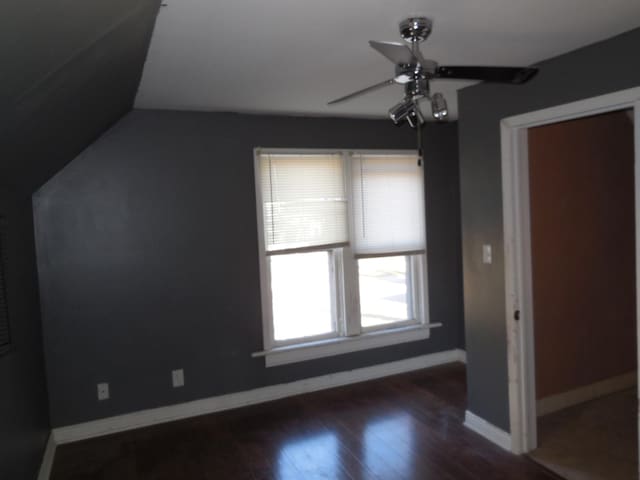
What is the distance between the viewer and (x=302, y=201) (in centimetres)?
399

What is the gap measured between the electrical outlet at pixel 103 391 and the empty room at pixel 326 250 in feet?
0.11

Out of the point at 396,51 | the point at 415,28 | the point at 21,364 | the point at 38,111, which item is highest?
the point at 415,28

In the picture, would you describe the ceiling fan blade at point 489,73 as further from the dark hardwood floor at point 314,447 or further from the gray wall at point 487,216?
the dark hardwood floor at point 314,447

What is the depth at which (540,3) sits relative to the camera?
1863mm

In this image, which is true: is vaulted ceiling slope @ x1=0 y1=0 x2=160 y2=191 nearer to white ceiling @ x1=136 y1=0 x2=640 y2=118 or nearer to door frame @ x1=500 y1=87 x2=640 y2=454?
white ceiling @ x1=136 y1=0 x2=640 y2=118

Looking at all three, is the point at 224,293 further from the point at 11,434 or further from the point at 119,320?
the point at 11,434

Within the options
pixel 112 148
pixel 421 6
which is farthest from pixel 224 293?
pixel 421 6

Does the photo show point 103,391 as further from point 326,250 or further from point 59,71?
point 59,71

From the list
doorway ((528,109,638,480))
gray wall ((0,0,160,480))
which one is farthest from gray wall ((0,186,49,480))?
doorway ((528,109,638,480))

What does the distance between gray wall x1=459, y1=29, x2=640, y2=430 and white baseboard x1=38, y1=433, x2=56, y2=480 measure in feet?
8.92

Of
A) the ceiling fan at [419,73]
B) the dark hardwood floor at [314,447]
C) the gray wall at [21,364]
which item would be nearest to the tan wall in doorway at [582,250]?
the dark hardwood floor at [314,447]

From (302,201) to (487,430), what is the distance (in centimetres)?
215

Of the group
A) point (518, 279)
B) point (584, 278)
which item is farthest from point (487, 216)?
point (584, 278)

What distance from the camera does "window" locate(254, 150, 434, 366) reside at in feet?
12.9
